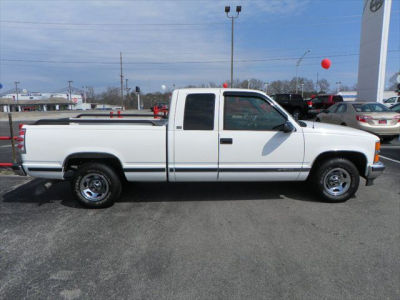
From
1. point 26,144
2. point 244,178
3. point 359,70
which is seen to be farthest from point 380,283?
point 359,70

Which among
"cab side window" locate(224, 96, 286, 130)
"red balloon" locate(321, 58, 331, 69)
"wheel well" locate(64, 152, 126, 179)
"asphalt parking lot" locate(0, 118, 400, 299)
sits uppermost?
"red balloon" locate(321, 58, 331, 69)

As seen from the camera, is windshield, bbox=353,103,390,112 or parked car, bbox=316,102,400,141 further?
windshield, bbox=353,103,390,112

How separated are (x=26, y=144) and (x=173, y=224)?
8.33 ft

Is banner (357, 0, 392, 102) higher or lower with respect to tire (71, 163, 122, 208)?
higher

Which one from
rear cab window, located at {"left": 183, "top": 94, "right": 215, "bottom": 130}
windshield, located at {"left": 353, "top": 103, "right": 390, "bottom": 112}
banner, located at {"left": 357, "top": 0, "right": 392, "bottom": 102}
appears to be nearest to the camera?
rear cab window, located at {"left": 183, "top": 94, "right": 215, "bottom": 130}

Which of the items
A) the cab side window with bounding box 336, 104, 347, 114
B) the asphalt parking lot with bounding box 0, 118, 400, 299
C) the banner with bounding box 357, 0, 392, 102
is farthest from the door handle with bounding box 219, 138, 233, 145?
the banner with bounding box 357, 0, 392, 102

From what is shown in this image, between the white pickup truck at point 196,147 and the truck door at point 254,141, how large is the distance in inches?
0.6

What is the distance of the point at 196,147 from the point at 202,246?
1.54 meters

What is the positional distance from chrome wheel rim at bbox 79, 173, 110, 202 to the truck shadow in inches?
14.7

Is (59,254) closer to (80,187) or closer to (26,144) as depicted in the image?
(80,187)

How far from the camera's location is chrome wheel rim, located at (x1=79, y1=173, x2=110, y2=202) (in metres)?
4.51

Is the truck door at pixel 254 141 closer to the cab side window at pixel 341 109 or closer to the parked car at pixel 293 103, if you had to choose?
the cab side window at pixel 341 109

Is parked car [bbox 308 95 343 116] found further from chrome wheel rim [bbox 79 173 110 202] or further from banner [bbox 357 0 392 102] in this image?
chrome wheel rim [bbox 79 173 110 202]

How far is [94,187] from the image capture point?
4570 mm
